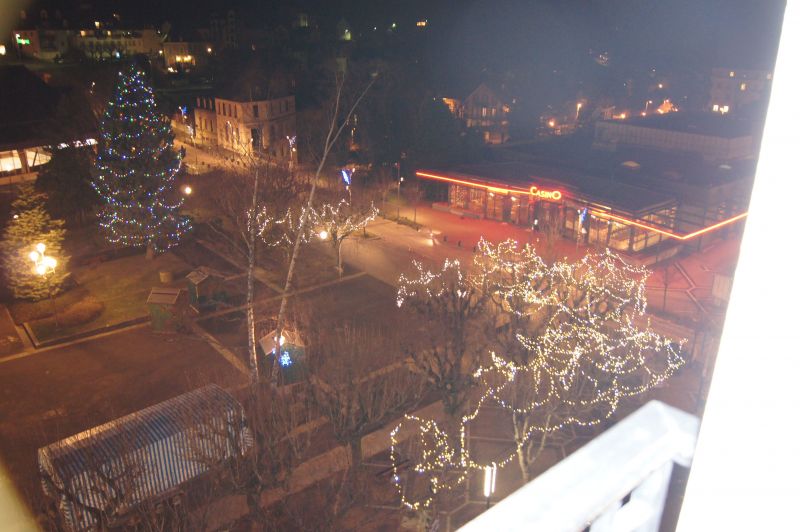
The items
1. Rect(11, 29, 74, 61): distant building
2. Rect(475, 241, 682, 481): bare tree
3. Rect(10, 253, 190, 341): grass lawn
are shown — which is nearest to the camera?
Rect(475, 241, 682, 481): bare tree

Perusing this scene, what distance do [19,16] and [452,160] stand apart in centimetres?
5588

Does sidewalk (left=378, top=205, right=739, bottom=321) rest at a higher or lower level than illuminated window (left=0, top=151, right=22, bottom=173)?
lower

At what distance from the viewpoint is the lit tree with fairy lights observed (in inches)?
426

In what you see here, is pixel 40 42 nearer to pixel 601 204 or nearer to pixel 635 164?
pixel 635 164

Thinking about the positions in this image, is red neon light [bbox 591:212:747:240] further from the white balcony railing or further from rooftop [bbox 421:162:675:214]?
the white balcony railing

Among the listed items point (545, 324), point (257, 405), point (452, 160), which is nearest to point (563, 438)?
point (545, 324)

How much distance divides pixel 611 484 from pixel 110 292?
20700mm

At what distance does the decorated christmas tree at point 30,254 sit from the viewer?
1802 cm

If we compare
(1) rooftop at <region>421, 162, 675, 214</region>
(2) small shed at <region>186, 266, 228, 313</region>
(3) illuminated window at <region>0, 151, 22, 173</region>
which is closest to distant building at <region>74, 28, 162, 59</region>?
(3) illuminated window at <region>0, 151, 22, 173</region>

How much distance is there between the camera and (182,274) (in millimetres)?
20969

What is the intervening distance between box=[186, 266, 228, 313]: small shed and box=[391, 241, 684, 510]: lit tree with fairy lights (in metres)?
8.45

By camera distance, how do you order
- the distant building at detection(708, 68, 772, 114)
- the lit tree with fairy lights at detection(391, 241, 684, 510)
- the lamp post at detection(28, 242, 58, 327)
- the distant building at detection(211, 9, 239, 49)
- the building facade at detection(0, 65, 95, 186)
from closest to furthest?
the lit tree with fairy lights at detection(391, 241, 684, 510)
the lamp post at detection(28, 242, 58, 327)
the building facade at detection(0, 65, 95, 186)
the distant building at detection(708, 68, 772, 114)
the distant building at detection(211, 9, 239, 49)

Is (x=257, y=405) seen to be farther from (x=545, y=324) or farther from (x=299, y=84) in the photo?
(x=299, y=84)

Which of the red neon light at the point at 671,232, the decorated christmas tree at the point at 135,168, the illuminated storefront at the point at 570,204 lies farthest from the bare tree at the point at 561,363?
the decorated christmas tree at the point at 135,168
